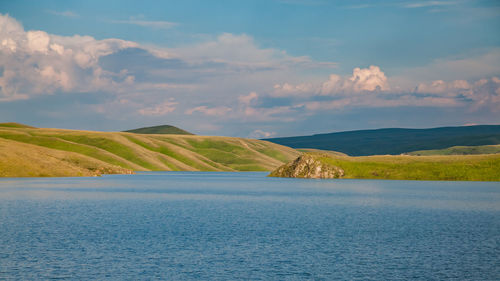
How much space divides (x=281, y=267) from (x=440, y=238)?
23.1 meters

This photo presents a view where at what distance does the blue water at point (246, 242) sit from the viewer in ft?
128

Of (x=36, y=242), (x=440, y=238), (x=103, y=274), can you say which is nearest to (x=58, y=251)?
(x=36, y=242)

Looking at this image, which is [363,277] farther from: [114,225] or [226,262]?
[114,225]

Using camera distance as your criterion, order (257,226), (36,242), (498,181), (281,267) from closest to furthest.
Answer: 1. (281,267)
2. (36,242)
3. (257,226)
4. (498,181)

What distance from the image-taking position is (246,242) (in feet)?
173

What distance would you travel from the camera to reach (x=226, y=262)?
4259cm

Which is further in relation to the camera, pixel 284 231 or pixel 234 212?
pixel 234 212

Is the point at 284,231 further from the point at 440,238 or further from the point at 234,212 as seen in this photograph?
the point at 234,212

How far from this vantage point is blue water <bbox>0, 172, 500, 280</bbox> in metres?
39.2

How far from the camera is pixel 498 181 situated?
186625mm

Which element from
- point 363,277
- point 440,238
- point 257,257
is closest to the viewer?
point 363,277

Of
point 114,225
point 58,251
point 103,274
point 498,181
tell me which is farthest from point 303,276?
point 498,181

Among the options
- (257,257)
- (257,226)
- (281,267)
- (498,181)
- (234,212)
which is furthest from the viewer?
(498,181)

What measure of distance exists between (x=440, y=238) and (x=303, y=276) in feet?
79.6
